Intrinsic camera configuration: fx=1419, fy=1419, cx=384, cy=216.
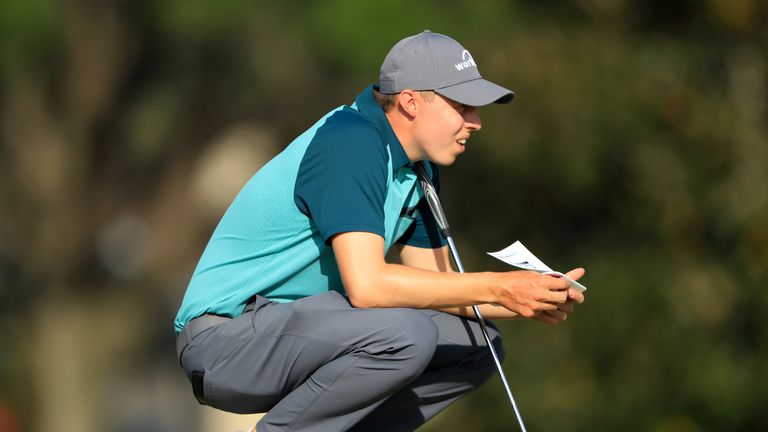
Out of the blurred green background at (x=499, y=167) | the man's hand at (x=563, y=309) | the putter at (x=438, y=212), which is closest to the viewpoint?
the man's hand at (x=563, y=309)

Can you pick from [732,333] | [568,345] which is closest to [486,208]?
[568,345]

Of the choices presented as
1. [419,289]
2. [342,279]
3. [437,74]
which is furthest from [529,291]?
[437,74]

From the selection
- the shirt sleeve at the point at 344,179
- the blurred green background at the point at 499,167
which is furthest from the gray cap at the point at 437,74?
the blurred green background at the point at 499,167

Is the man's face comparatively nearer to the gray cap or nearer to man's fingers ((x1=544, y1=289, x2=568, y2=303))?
the gray cap

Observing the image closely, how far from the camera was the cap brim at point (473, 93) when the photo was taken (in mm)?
4784

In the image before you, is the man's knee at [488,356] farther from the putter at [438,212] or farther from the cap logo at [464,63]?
the cap logo at [464,63]

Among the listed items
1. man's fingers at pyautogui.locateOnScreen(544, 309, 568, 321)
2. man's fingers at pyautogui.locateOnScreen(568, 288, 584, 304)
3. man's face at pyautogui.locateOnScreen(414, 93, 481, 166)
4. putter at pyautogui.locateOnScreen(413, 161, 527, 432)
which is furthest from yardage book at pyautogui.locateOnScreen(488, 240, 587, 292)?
man's face at pyautogui.locateOnScreen(414, 93, 481, 166)

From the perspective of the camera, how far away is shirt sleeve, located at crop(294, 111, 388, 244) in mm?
4496

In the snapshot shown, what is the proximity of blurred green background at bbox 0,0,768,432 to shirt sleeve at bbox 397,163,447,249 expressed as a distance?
8.96 meters

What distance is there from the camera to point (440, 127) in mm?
4859

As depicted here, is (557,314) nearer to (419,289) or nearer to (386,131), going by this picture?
(419,289)

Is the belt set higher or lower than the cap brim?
lower

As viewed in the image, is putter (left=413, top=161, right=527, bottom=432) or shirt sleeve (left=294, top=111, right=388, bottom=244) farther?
putter (left=413, top=161, right=527, bottom=432)

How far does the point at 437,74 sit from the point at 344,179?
0.57 m
